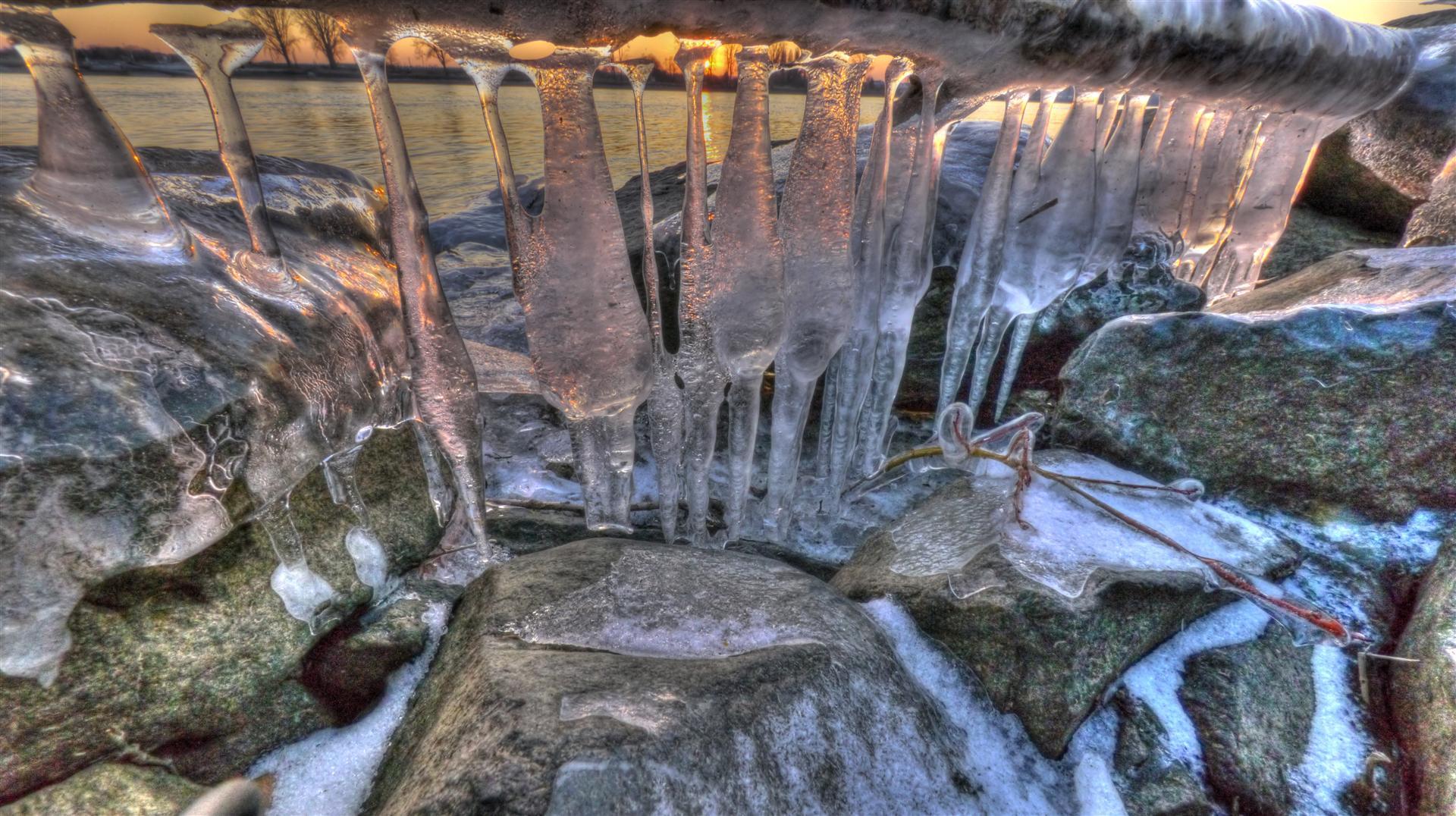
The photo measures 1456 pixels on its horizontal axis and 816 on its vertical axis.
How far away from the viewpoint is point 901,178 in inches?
87.3

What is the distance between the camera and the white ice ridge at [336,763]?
141 cm

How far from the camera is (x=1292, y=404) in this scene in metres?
2.14

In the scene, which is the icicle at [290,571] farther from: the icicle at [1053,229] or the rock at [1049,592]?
the icicle at [1053,229]

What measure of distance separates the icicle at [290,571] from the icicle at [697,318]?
4.01 ft

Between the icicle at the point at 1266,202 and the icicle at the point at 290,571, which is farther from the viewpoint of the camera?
the icicle at the point at 1266,202

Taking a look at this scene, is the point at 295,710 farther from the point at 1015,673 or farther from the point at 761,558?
the point at 1015,673

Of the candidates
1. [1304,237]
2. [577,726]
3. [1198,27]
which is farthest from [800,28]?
[1304,237]

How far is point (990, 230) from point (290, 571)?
8.90ft

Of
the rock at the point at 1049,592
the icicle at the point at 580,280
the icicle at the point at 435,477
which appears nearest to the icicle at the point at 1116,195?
the rock at the point at 1049,592

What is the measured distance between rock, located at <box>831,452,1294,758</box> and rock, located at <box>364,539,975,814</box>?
0.23 m

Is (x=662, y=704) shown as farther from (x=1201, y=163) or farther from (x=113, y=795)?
(x=1201, y=163)

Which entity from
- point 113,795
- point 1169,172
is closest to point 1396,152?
point 1169,172

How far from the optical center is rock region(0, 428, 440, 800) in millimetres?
1310

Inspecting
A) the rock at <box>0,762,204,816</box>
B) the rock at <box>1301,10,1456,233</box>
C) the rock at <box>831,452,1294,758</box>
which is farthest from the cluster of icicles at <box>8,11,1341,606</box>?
the rock at <box>1301,10,1456,233</box>
